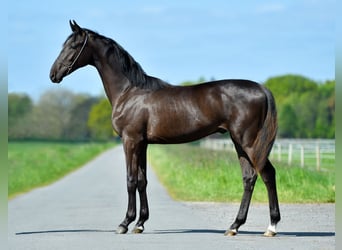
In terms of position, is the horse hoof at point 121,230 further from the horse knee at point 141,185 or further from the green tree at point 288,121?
the green tree at point 288,121

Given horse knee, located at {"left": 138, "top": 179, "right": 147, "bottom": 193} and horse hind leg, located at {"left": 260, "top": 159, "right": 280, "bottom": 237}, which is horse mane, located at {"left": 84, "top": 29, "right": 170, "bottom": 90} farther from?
horse hind leg, located at {"left": 260, "top": 159, "right": 280, "bottom": 237}

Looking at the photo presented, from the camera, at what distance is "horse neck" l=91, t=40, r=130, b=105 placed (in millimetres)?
11180

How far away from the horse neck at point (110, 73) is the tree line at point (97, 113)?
3603 cm

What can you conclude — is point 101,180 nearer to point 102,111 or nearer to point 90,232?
point 90,232

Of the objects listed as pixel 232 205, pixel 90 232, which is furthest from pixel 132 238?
pixel 232 205

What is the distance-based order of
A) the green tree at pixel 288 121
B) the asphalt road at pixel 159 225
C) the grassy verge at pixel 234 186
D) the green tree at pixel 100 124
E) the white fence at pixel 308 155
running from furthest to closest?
the green tree at pixel 100 124 < the green tree at pixel 288 121 < the white fence at pixel 308 155 < the grassy verge at pixel 234 186 < the asphalt road at pixel 159 225

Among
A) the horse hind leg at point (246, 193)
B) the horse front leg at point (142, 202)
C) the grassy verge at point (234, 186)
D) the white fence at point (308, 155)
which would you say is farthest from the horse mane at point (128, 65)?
the white fence at point (308, 155)

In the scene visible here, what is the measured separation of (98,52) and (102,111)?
114 meters

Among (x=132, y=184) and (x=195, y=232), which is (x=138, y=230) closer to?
(x=132, y=184)

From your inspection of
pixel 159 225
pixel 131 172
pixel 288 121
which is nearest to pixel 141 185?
pixel 131 172

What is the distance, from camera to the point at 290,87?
109 meters

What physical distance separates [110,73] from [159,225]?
8.92 ft

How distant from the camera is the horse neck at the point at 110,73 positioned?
11180mm

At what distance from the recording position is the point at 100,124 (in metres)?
123
